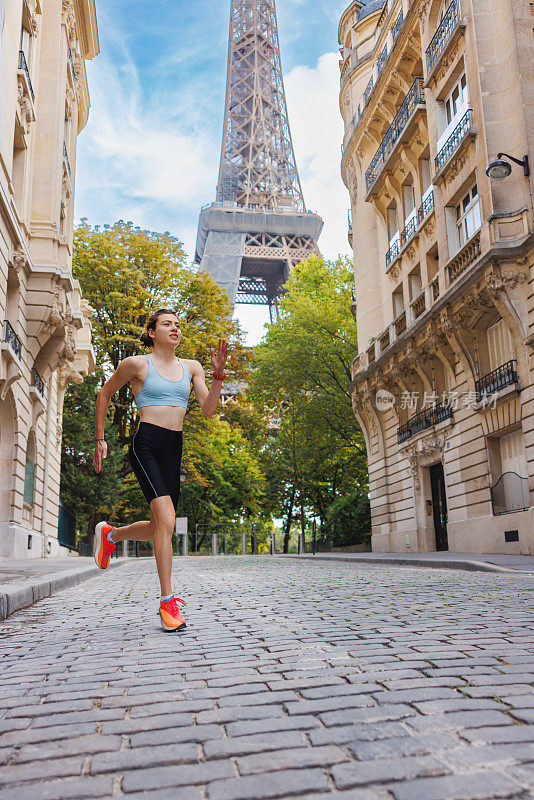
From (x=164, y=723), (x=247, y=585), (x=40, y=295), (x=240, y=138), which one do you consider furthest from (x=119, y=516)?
(x=240, y=138)

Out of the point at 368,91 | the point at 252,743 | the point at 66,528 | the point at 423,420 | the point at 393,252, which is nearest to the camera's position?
the point at 252,743

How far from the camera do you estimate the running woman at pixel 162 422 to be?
4691 millimetres

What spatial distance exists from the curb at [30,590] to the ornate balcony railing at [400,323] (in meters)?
14.6

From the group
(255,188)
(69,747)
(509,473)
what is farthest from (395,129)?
(255,188)

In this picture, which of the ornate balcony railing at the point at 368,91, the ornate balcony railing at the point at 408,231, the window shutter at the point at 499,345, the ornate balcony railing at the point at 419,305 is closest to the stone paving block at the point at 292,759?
the window shutter at the point at 499,345

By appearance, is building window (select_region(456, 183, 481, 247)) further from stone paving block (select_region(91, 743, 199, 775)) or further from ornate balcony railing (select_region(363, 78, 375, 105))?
stone paving block (select_region(91, 743, 199, 775))

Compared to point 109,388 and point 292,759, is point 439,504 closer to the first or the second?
point 109,388

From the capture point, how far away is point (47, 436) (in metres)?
20.5

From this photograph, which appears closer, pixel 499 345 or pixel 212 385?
pixel 212 385

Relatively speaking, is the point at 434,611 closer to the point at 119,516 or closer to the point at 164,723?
the point at 164,723

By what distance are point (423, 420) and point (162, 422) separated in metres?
16.7

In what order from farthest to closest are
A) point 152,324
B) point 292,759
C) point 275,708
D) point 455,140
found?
1. point 455,140
2. point 152,324
3. point 275,708
4. point 292,759

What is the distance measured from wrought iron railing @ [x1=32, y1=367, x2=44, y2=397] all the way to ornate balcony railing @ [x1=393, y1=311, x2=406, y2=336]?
10.8m

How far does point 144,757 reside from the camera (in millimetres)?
2070
